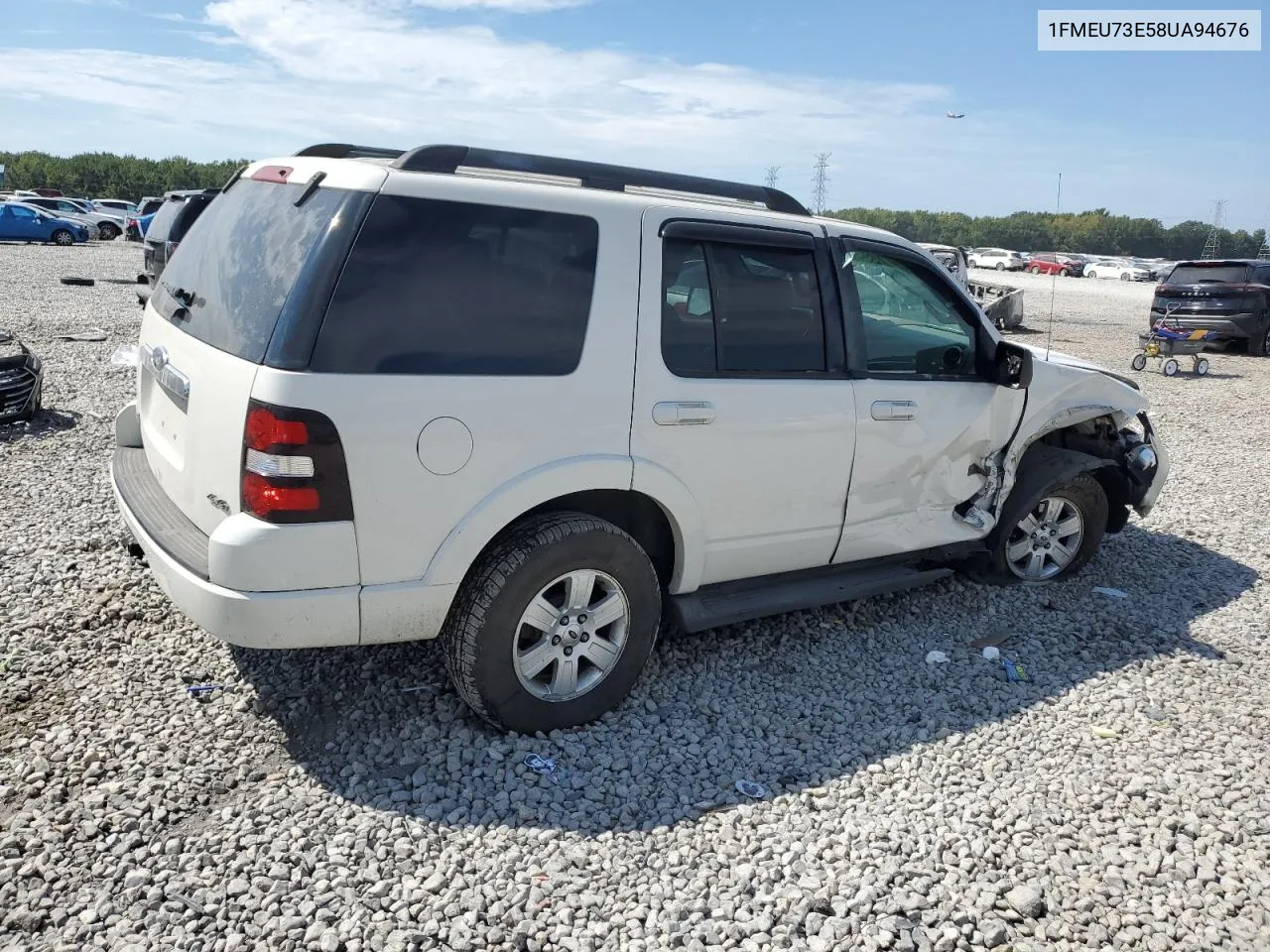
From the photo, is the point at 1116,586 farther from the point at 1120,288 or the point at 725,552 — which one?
the point at 1120,288

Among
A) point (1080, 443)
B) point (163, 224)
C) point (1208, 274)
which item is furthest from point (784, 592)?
point (1208, 274)

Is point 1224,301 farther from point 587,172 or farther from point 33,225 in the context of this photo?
point 33,225

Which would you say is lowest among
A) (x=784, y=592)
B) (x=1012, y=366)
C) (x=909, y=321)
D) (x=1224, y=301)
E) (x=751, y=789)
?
(x=751, y=789)

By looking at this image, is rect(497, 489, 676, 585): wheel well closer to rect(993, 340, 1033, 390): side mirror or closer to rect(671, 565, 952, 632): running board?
rect(671, 565, 952, 632): running board

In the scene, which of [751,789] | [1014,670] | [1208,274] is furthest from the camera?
[1208,274]

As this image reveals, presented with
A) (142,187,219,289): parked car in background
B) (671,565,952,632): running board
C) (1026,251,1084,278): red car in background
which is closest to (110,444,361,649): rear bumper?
(671,565,952,632): running board

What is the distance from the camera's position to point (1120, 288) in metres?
44.7

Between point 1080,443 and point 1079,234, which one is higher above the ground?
point 1079,234

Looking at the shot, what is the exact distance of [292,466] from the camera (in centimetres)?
302

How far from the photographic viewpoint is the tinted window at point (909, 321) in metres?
4.43

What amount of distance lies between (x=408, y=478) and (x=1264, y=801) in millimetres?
3381

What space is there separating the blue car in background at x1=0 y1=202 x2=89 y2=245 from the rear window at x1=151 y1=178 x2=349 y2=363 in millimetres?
35472

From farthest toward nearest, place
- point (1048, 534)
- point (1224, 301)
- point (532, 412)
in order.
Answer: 1. point (1224, 301)
2. point (1048, 534)
3. point (532, 412)

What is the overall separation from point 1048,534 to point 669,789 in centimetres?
319
